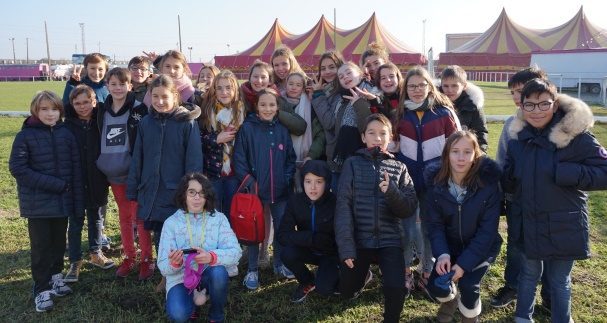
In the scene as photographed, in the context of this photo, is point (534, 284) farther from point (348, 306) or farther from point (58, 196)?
point (58, 196)

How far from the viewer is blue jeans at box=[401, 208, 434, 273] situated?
3.82 meters

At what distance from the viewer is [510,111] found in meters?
14.9

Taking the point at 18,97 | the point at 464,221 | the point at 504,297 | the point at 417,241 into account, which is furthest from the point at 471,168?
the point at 18,97

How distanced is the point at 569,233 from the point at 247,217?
2248 mm

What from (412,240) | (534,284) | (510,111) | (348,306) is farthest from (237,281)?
(510,111)

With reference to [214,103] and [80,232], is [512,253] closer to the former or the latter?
[214,103]

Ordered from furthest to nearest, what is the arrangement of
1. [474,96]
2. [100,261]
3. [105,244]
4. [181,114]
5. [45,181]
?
[105,244] < [100,261] < [474,96] < [181,114] < [45,181]

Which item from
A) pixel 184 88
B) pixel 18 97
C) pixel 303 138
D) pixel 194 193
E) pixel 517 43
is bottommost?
pixel 194 193

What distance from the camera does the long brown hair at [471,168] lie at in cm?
321

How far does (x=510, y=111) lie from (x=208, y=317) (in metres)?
13.9

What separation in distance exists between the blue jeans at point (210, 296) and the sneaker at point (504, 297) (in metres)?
2.04

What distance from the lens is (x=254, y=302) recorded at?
144 inches

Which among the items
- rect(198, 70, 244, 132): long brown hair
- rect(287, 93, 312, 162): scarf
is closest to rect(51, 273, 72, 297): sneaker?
rect(198, 70, 244, 132): long brown hair

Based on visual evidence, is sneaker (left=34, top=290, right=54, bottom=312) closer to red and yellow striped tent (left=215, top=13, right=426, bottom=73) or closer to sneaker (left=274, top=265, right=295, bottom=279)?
sneaker (left=274, top=265, right=295, bottom=279)
